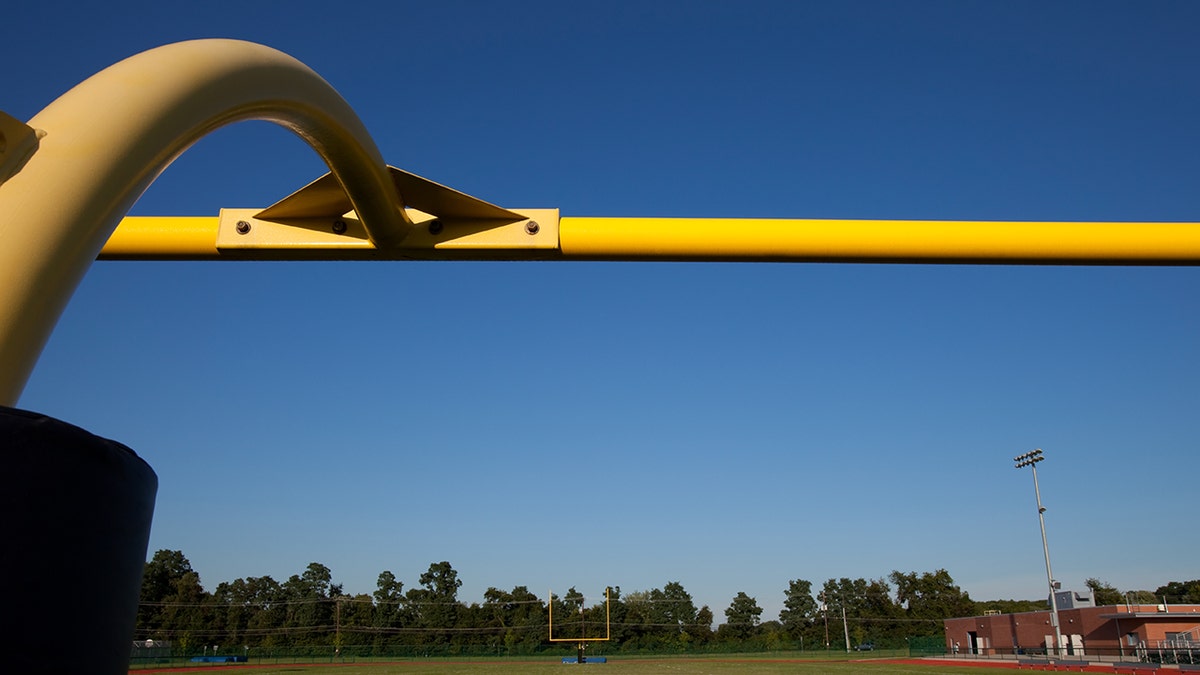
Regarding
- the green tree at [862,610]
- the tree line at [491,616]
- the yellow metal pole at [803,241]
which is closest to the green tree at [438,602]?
the tree line at [491,616]

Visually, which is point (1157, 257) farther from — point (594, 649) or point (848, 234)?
point (594, 649)

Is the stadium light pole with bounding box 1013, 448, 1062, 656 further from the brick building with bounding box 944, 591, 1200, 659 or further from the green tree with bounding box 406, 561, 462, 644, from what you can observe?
the green tree with bounding box 406, 561, 462, 644

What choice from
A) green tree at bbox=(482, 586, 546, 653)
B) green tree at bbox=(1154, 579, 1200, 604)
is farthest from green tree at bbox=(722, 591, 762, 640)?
green tree at bbox=(1154, 579, 1200, 604)

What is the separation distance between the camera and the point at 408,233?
143 cm

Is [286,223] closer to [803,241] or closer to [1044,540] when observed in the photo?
[803,241]

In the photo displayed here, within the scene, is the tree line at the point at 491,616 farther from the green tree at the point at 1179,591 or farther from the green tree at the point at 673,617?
the green tree at the point at 1179,591

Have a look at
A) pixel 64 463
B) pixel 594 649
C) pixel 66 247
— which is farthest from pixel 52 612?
pixel 594 649

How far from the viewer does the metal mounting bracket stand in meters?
1.43

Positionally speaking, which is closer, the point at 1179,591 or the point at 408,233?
the point at 408,233

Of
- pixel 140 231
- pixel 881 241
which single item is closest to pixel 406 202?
pixel 140 231

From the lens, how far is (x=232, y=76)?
0.79 m

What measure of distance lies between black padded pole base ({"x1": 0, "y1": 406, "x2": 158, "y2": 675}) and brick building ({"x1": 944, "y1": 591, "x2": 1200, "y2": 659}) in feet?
107

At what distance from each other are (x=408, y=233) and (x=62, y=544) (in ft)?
3.13

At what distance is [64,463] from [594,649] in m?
54.1
